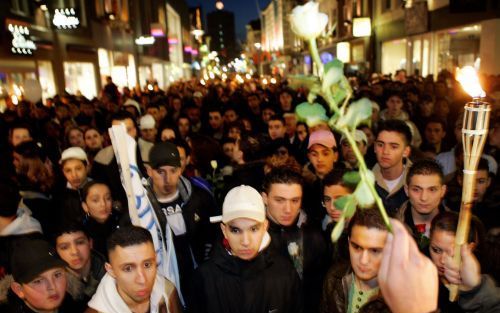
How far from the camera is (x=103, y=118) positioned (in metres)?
10.3

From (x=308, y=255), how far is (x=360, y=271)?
983mm

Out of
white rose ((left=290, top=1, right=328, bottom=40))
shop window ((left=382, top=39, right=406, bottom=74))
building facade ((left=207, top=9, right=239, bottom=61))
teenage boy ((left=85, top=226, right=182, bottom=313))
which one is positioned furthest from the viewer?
building facade ((left=207, top=9, right=239, bottom=61))

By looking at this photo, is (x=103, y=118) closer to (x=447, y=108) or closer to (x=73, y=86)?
(x=447, y=108)

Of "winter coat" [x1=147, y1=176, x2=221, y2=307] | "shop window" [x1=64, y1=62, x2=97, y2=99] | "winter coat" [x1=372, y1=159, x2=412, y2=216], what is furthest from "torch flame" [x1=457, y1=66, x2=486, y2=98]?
"shop window" [x1=64, y1=62, x2=97, y2=99]

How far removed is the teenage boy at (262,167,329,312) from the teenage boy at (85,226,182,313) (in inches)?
41.7

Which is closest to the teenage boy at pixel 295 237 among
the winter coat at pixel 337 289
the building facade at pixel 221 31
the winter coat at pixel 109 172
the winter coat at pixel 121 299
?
the winter coat at pixel 337 289

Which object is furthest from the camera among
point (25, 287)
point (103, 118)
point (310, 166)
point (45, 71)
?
point (45, 71)

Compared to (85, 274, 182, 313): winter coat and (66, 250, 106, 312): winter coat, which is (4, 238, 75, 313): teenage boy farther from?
(85, 274, 182, 313): winter coat

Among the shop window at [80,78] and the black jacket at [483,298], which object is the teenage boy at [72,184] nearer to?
the black jacket at [483,298]

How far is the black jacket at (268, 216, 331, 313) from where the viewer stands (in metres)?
3.66

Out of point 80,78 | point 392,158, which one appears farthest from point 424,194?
point 80,78

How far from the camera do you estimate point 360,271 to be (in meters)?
2.72

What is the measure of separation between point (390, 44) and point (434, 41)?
8.05 m

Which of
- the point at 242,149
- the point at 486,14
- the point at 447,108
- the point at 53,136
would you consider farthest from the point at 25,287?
the point at 486,14
